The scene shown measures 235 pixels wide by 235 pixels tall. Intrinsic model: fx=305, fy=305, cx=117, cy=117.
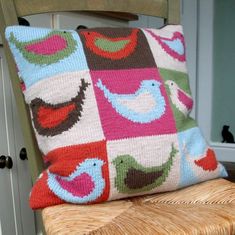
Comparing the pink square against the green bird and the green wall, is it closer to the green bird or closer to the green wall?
the green bird

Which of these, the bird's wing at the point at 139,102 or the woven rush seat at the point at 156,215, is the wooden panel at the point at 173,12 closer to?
the bird's wing at the point at 139,102

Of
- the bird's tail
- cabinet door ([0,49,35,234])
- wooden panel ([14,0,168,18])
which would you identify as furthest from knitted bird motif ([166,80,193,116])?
cabinet door ([0,49,35,234])

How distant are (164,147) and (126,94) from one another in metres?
0.10

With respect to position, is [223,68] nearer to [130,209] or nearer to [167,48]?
[167,48]

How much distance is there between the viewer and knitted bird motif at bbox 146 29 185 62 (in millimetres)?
551

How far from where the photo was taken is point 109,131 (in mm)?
446

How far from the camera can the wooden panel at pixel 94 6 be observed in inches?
22.2

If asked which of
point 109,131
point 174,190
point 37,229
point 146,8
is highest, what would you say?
point 146,8

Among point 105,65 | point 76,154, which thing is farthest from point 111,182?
point 105,65

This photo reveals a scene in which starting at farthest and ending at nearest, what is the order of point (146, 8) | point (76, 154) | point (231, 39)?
point (231, 39) < point (146, 8) < point (76, 154)

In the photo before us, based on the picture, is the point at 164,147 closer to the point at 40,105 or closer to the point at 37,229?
the point at 40,105

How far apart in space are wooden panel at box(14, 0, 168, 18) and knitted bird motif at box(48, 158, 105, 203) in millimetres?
319

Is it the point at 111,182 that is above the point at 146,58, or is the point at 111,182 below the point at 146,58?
below

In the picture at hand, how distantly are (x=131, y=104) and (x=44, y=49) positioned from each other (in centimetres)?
16
